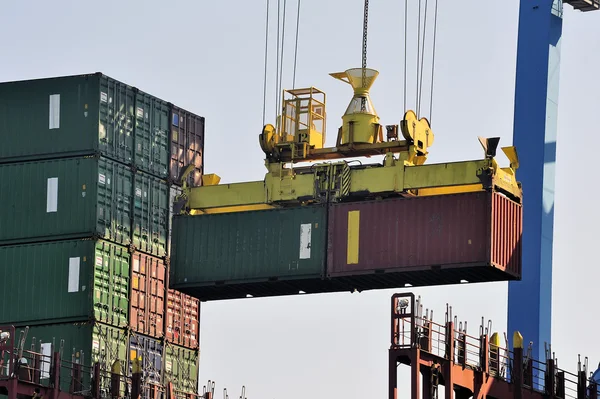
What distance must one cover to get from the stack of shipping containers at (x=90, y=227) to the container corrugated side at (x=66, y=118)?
0.03m

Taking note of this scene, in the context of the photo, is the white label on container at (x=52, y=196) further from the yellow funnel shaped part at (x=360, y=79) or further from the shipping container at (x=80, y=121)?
the yellow funnel shaped part at (x=360, y=79)

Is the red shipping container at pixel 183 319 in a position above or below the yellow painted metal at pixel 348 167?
below

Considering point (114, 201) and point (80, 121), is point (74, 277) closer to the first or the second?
point (114, 201)

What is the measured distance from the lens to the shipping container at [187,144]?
63312mm

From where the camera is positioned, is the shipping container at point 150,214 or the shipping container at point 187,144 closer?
the shipping container at point 150,214

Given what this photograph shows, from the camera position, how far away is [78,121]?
60.8 m

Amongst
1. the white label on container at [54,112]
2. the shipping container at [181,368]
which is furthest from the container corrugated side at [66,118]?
the shipping container at [181,368]

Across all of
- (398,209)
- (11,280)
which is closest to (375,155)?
(398,209)

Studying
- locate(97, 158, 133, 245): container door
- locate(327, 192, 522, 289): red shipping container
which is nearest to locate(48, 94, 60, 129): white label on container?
locate(97, 158, 133, 245): container door

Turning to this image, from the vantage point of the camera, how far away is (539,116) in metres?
62.1

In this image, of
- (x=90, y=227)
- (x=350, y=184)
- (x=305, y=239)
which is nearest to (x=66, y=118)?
(x=90, y=227)

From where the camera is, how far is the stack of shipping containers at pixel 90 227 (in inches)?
2345

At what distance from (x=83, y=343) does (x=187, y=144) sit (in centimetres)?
833

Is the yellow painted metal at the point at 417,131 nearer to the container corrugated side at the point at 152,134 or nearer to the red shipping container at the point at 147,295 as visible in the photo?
the container corrugated side at the point at 152,134
